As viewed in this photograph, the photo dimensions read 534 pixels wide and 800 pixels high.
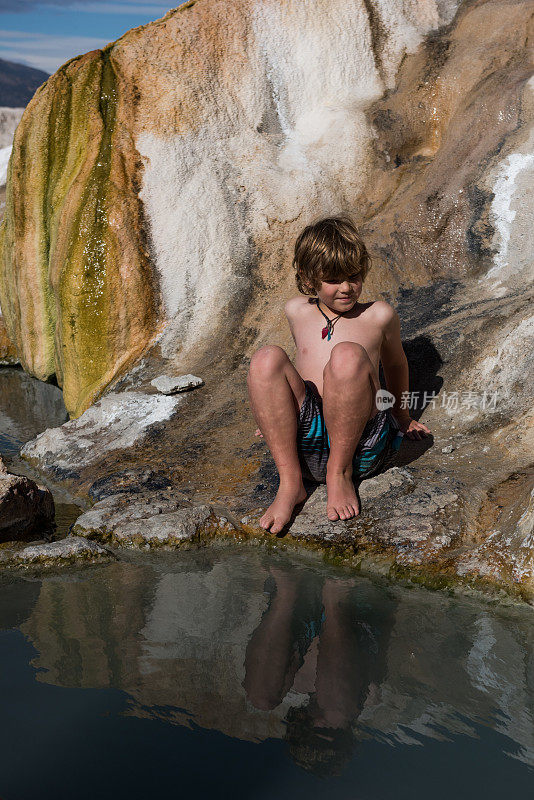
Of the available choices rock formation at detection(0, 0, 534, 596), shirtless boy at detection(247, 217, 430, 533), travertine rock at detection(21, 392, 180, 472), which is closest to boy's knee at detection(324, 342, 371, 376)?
shirtless boy at detection(247, 217, 430, 533)

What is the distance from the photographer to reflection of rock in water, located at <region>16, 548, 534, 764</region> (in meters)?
1.73

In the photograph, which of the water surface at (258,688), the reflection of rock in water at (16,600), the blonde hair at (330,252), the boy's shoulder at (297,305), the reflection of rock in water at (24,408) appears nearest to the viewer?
the water surface at (258,688)

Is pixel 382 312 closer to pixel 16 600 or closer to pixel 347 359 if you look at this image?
pixel 347 359

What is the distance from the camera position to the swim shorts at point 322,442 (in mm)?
2703

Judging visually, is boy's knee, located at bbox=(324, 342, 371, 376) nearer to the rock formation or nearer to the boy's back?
the boy's back

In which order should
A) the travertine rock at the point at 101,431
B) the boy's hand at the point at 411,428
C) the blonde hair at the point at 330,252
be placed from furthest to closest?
1. the travertine rock at the point at 101,431
2. the boy's hand at the point at 411,428
3. the blonde hair at the point at 330,252

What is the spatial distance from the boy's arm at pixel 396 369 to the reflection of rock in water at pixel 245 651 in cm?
81

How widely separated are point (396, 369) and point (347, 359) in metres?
0.53

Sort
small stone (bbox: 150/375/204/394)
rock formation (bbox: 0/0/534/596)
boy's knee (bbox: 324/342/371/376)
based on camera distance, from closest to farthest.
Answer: boy's knee (bbox: 324/342/371/376) → rock formation (bbox: 0/0/534/596) → small stone (bbox: 150/375/204/394)

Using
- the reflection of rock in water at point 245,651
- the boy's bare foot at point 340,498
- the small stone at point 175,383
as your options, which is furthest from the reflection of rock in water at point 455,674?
the small stone at point 175,383

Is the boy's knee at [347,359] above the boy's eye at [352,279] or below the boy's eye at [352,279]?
below

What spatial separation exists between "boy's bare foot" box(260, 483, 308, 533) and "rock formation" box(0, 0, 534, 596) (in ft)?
2.23

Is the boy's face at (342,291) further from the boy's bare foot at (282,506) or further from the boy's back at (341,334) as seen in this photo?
the boy's bare foot at (282,506)

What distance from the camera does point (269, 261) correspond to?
4.48m
